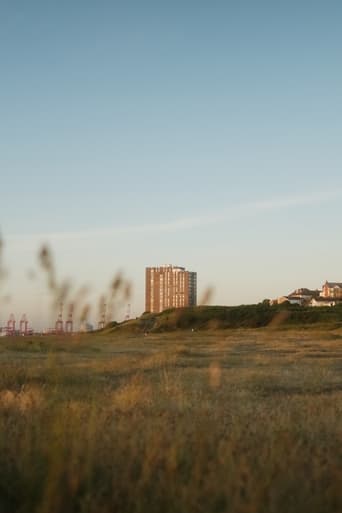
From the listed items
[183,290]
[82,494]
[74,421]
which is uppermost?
[183,290]

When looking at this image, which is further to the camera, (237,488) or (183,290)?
(183,290)

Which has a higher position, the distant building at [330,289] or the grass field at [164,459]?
the distant building at [330,289]

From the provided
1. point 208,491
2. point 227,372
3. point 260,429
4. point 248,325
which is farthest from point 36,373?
point 248,325

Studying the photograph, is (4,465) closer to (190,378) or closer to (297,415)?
(297,415)

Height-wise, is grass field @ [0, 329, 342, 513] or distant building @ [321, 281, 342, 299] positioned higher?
distant building @ [321, 281, 342, 299]

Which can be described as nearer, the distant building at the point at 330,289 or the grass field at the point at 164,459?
the grass field at the point at 164,459

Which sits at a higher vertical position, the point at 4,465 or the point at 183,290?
the point at 183,290

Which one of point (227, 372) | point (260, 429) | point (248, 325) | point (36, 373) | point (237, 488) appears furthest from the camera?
point (248, 325)

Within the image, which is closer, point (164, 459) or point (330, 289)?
point (164, 459)

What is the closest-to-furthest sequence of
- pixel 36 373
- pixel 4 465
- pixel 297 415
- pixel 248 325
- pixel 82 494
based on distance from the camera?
pixel 82 494, pixel 4 465, pixel 297 415, pixel 36 373, pixel 248 325

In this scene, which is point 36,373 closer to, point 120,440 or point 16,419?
point 16,419

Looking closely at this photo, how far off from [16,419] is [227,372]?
9.64 m

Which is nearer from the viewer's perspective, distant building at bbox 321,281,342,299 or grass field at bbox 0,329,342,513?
grass field at bbox 0,329,342,513

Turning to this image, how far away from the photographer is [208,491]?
4.34m
